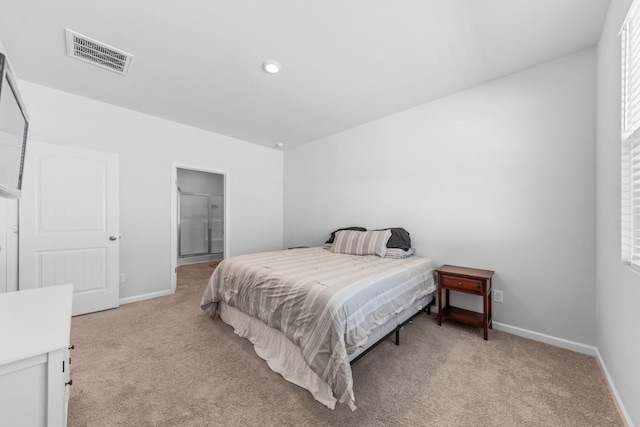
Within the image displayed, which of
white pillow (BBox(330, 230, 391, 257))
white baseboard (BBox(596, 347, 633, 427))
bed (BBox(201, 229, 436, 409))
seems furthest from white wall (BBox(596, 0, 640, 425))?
white pillow (BBox(330, 230, 391, 257))

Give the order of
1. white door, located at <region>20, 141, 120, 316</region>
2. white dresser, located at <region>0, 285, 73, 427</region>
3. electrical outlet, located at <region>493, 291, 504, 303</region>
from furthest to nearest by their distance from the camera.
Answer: white door, located at <region>20, 141, 120, 316</region>, electrical outlet, located at <region>493, 291, 504, 303</region>, white dresser, located at <region>0, 285, 73, 427</region>

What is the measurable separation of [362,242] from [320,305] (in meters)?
1.60

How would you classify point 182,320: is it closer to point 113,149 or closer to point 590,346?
point 113,149

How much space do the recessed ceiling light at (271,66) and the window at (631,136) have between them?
2.25m

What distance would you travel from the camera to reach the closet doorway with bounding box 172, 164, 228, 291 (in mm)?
5898

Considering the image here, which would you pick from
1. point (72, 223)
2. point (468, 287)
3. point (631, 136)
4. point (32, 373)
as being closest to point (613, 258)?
point (631, 136)

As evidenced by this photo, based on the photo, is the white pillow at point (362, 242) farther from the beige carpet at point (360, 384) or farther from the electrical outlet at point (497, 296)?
the electrical outlet at point (497, 296)

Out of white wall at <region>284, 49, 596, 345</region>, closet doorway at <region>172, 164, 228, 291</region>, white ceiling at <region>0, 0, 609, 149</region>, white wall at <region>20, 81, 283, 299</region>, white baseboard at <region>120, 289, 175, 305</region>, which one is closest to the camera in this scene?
white ceiling at <region>0, 0, 609, 149</region>

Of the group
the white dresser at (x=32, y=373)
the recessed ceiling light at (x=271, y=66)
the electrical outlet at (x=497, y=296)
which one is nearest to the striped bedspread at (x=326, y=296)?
the electrical outlet at (x=497, y=296)

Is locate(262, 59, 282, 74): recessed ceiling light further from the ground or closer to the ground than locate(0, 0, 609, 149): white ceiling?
closer to the ground

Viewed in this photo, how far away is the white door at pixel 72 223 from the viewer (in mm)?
2572

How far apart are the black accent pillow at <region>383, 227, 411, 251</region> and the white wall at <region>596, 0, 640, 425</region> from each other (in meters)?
1.52

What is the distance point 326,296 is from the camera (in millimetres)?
1578

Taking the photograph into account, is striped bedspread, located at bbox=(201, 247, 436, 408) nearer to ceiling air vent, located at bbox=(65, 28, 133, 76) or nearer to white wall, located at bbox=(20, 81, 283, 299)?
white wall, located at bbox=(20, 81, 283, 299)
